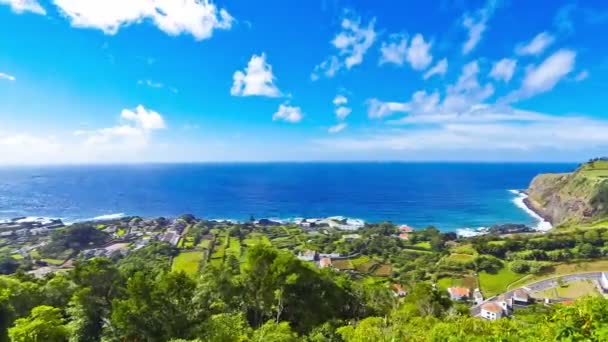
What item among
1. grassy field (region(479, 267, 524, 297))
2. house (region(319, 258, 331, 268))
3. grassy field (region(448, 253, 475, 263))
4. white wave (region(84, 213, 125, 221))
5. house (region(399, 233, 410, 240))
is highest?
grassy field (region(448, 253, 475, 263))

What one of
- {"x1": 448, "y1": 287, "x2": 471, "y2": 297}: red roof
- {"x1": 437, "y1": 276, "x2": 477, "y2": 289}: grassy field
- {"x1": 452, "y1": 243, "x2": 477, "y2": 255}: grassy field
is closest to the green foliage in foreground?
{"x1": 448, "y1": 287, "x2": 471, "y2": 297}: red roof

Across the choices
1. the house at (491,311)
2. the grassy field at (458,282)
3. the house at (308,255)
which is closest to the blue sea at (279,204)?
the grassy field at (458,282)

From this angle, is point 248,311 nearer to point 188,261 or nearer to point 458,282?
point 188,261

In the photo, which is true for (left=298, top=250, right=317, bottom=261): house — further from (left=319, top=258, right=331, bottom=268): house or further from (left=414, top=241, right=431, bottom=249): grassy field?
(left=414, top=241, right=431, bottom=249): grassy field

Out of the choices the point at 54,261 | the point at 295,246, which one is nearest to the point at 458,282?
the point at 295,246

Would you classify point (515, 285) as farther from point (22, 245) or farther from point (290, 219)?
point (22, 245)

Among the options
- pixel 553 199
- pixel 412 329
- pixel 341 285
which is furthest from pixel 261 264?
pixel 553 199
